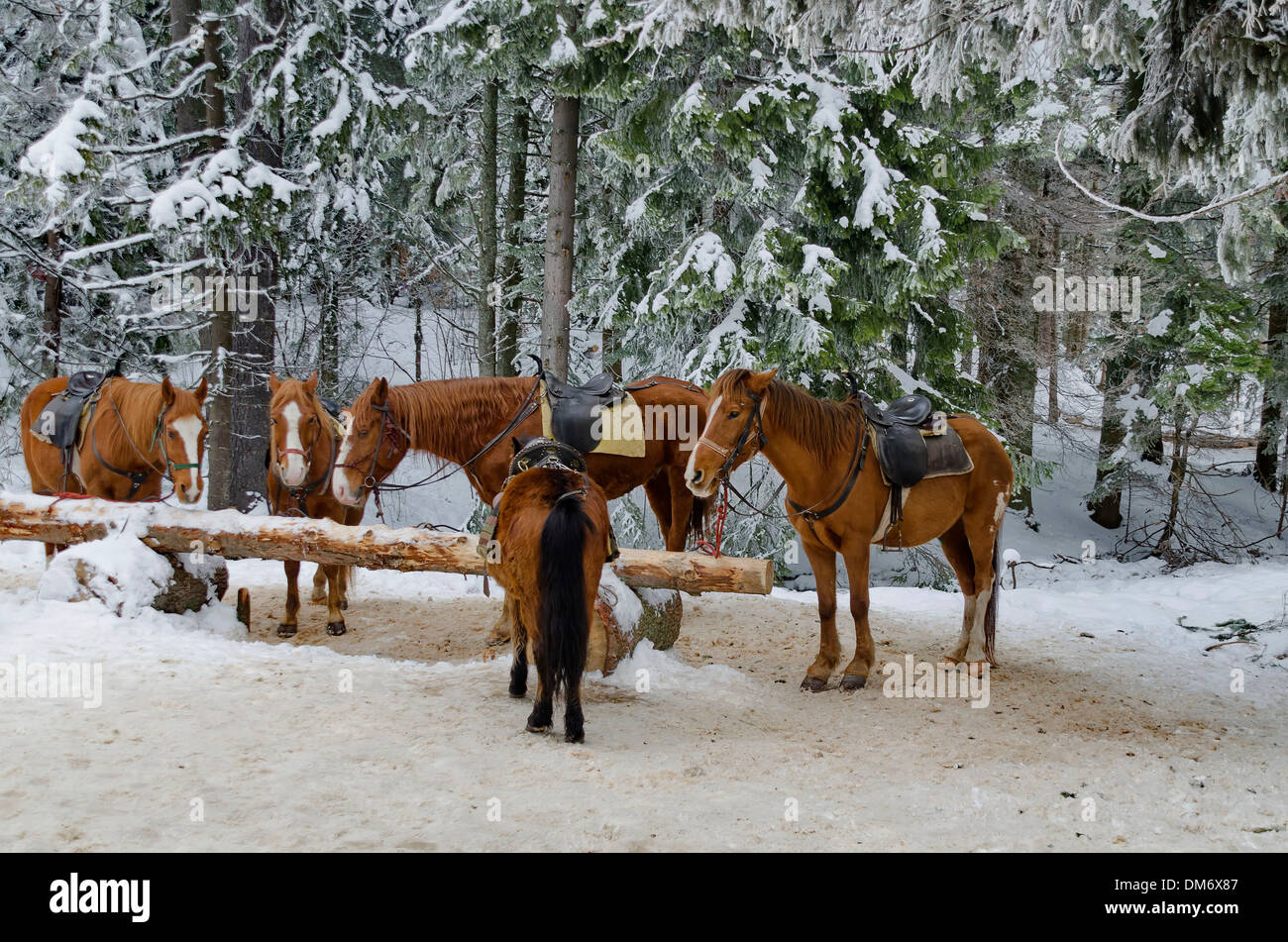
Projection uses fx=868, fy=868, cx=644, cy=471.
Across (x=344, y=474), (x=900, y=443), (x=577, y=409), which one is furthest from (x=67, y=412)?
(x=900, y=443)

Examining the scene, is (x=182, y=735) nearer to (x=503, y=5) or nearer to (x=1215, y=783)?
(x=1215, y=783)

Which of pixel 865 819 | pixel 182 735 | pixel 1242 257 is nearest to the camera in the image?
pixel 865 819

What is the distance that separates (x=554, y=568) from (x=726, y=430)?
195cm

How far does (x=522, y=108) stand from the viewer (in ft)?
45.0

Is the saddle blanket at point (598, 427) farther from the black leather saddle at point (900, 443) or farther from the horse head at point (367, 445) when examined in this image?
the black leather saddle at point (900, 443)

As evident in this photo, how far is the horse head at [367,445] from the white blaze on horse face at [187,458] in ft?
4.33

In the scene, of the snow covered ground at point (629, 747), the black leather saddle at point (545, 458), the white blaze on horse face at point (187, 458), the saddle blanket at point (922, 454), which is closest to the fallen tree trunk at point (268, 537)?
the white blaze on horse face at point (187, 458)

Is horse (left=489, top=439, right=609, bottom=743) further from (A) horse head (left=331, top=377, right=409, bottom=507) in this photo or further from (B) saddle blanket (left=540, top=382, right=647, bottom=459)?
(A) horse head (left=331, top=377, right=409, bottom=507)

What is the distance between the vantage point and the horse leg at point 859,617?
659 cm

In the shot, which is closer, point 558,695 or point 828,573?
point 558,695

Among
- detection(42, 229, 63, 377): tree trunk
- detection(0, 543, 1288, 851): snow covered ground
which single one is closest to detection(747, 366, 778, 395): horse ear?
detection(0, 543, 1288, 851): snow covered ground

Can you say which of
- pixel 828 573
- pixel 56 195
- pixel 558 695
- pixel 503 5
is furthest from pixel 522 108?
pixel 558 695

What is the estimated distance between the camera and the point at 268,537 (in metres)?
6.99

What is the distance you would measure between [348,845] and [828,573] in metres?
4.28
